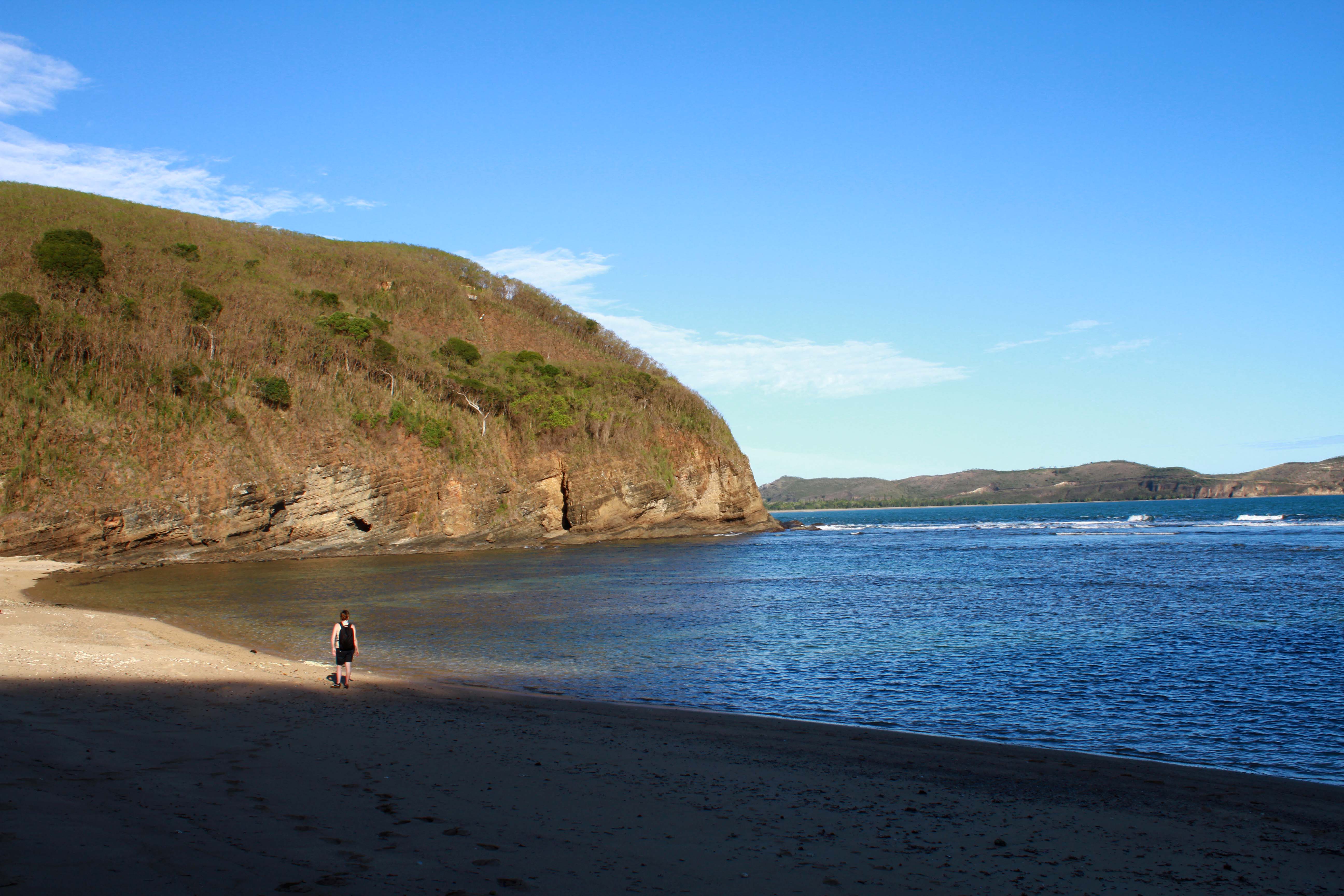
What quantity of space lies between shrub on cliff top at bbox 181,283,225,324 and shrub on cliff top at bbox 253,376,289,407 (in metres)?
7.27

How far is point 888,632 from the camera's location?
2025cm

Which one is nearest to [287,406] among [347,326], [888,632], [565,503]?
[347,326]

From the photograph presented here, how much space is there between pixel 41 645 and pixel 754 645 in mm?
14626

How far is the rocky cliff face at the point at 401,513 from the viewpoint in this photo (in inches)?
1512

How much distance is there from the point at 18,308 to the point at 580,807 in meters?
47.5

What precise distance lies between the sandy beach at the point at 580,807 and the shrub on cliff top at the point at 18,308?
3829cm

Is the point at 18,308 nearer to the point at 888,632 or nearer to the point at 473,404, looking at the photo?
the point at 473,404

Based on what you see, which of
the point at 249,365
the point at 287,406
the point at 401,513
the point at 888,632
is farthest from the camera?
the point at 401,513

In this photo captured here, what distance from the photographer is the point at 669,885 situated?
5.29m

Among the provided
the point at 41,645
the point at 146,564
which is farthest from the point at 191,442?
the point at 41,645

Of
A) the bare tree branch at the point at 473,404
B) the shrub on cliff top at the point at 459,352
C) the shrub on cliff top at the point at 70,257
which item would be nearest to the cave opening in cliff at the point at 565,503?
the bare tree branch at the point at 473,404

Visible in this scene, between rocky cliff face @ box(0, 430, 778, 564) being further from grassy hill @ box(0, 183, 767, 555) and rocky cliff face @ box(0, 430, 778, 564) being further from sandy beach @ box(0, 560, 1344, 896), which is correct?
sandy beach @ box(0, 560, 1344, 896)

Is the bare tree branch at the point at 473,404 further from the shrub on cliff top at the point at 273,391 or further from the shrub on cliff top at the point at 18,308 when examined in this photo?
the shrub on cliff top at the point at 18,308

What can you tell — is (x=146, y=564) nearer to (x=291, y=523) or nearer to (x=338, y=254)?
(x=291, y=523)
